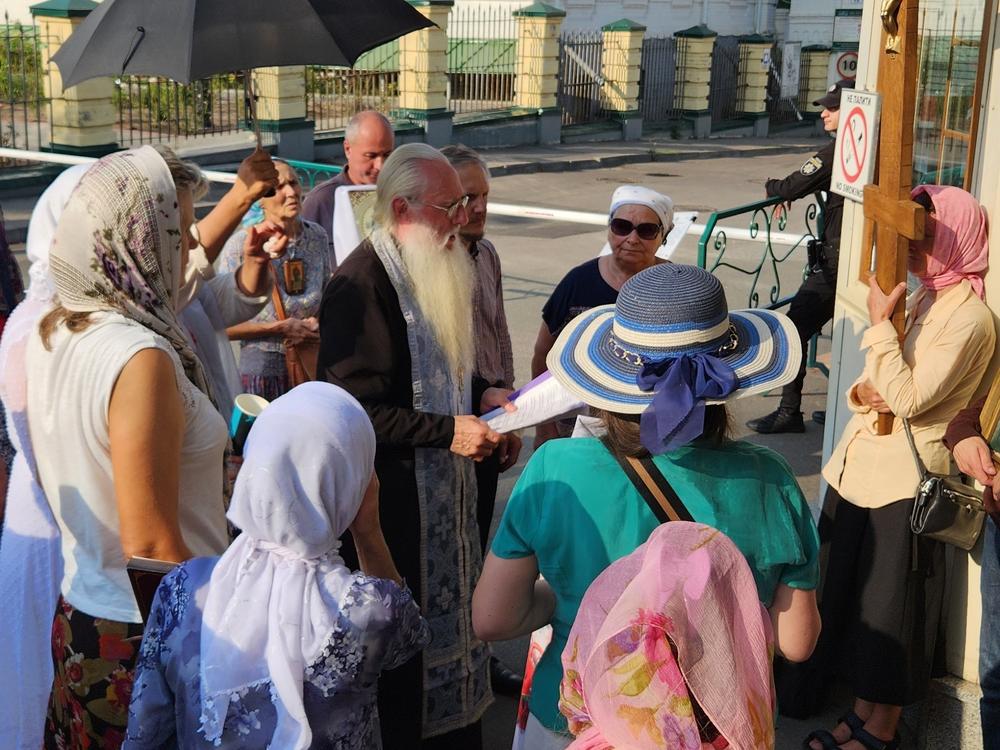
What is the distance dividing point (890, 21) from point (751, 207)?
3826 millimetres

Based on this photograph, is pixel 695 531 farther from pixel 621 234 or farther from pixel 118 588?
pixel 621 234

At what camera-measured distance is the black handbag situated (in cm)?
345

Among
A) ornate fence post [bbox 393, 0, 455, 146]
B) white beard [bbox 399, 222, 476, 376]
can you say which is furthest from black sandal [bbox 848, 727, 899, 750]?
ornate fence post [bbox 393, 0, 455, 146]

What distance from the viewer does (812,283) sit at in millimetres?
7086

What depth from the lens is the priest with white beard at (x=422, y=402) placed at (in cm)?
355

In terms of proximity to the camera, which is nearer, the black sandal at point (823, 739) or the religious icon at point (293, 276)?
the black sandal at point (823, 739)

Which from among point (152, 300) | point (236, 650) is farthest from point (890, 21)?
point (236, 650)

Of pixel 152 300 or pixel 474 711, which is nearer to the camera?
pixel 152 300

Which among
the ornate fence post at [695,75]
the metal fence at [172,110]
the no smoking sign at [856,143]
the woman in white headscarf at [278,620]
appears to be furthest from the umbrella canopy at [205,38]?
the ornate fence post at [695,75]

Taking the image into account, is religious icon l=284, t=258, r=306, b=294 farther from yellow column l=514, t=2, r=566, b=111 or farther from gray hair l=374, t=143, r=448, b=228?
yellow column l=514, t=2, r=566, b=111

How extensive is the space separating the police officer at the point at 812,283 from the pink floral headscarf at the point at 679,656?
527 cm

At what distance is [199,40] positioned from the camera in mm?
4070

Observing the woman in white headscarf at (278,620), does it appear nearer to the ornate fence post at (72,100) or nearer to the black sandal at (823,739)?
the black sandal at (823,739)

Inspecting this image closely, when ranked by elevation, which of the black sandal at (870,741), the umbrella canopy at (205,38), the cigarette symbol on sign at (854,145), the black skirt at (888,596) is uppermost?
the umbrella canopy at (205,38)
